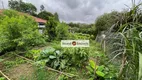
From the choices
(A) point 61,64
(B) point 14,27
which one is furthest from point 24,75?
(B) point 14,27

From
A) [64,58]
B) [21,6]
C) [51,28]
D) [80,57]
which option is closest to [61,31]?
[51,28]

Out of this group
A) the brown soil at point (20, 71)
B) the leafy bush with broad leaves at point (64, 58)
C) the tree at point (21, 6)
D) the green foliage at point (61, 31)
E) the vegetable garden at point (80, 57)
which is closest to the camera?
the vegetable garden at point (80, 57)

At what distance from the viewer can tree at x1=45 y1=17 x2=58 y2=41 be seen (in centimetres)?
868

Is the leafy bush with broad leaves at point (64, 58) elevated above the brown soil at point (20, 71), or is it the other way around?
the leafy bush with broad leaves at point (64, 58)

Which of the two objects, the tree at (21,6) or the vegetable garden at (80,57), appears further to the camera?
the tree at (21,6)

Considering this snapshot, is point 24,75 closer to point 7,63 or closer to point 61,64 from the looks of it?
point 61,64

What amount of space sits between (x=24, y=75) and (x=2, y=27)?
9.60ft

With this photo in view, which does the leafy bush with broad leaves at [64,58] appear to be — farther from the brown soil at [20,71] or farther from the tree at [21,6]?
the tree at [21,6]

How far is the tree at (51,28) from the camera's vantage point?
28.5 ft

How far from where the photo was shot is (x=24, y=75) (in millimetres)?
3184

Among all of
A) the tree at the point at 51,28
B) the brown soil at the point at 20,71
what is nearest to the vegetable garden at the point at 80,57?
the brown soil at the point at 20,71

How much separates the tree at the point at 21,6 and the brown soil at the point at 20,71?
25625mm

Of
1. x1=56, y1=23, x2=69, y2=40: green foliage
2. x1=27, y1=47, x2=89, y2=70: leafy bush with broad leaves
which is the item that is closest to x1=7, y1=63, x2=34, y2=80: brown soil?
x1=27, y1=47, x2=89, y2=70: leafy bush with broad leaves

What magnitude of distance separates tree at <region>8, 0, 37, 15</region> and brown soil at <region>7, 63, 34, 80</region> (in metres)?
25.6
